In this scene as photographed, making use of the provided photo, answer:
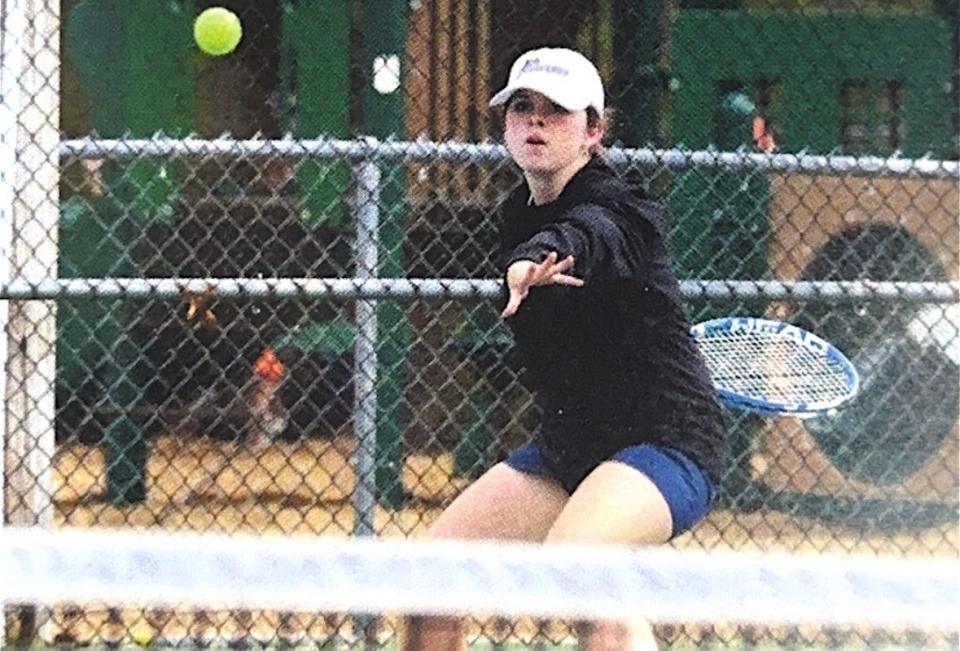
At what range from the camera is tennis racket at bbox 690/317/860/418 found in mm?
3889

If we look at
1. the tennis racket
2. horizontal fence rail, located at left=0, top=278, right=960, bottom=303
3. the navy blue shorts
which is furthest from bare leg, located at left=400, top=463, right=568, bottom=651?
the tennis racket

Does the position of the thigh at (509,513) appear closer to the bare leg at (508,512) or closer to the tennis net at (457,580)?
the bare leg at (508,512)

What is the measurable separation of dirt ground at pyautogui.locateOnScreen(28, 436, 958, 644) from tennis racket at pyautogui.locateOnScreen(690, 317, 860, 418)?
25.6 inches

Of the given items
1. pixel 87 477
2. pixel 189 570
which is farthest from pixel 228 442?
pixel 189 570

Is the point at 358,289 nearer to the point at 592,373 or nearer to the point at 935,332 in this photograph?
the point at 592,373

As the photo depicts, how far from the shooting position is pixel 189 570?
1.36 metres

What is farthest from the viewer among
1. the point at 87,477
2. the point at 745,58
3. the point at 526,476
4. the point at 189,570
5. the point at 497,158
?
the point at 87,477

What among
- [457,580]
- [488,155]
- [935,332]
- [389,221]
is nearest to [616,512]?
[457,580]

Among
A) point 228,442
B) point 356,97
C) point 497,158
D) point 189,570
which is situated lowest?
point 228,442

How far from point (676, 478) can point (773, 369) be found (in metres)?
1.55

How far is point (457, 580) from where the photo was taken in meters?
1.37

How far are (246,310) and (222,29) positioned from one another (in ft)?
3.73

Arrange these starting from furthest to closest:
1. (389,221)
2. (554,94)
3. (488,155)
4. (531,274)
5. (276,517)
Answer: (276,517) < (389,221) < (488,155) < (554,94) < (531,274)

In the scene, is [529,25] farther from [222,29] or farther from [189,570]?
[189,570]
